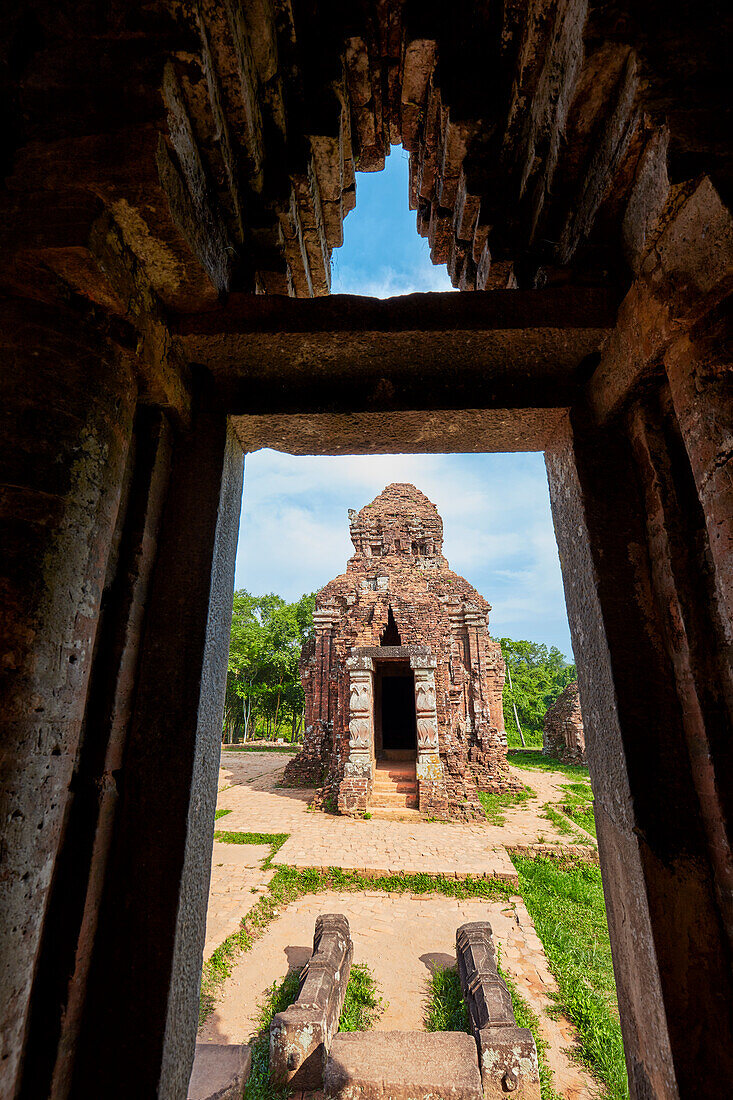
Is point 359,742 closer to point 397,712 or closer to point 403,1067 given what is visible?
point 397,712

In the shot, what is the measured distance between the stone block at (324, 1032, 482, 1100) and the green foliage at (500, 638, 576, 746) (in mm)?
31715

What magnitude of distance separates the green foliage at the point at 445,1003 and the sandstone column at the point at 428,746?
17.4ft

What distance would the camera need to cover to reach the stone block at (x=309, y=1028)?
3.23 metres

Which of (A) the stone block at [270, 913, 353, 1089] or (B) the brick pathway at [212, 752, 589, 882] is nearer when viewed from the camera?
(A) the stone block at [270, 913, 353, 1089]

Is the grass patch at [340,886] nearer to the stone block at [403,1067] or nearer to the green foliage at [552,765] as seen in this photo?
the stone block at [403,1067]

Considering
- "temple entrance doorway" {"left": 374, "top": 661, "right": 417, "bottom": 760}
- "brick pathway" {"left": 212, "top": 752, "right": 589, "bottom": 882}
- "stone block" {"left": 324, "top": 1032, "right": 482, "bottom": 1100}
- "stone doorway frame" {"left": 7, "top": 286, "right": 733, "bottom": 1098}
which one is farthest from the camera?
"temple entrance doorway" {"left": 374, "top": 661, "right": 417, "bottom": 760}

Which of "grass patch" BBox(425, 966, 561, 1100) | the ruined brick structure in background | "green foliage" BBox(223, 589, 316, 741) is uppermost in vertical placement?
"green foliage" BBox(223, 589, 316, 741)

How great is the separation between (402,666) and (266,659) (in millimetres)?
15013

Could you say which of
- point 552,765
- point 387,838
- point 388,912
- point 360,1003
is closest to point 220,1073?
point 360,1003

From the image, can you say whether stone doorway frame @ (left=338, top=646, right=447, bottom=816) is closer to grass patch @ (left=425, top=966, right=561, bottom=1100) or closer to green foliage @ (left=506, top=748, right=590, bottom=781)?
grass patch @ (left=425, top=966, right=561, bottom=1100)

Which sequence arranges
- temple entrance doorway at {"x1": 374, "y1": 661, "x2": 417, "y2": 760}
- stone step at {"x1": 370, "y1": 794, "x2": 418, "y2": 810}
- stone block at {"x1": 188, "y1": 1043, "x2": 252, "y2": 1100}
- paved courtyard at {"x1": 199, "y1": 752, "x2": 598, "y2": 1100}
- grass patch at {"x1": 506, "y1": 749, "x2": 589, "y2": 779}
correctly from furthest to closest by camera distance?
grass patch at {"x1": 506, "y1": 749, "x2": 589, "y2": 779} → temple entrance doorway at {"x1": 374, "y1": 661, "x2": 417, "y2": 760} → stone step at {"x1": 370, "y1": 794, "x2": 418, "y2": 810} → paved courtyard at {"x1": 199, "y1": 752, "x2": 598, "y2": 1100} → stone block at {"x1": 188, "y1": 1043, "x2": 252, "y2": 1100}

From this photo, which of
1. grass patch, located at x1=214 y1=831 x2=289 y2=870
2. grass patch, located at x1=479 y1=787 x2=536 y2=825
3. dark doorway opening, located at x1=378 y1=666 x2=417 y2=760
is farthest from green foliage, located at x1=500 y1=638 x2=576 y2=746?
grass patch, located at x1=214 y1=831 x2=289 y2=870

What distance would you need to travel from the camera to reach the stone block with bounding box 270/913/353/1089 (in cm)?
323

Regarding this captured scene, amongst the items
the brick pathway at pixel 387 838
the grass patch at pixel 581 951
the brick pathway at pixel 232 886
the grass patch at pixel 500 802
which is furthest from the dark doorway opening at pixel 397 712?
the grass patch at pixel 581 951
